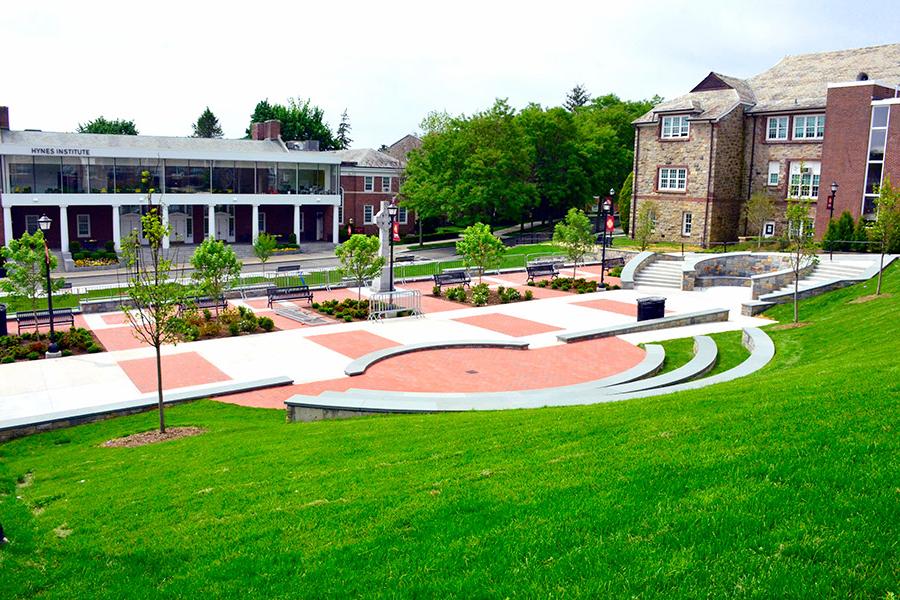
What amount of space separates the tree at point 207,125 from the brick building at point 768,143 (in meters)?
83.8

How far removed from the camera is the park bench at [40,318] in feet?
80.2

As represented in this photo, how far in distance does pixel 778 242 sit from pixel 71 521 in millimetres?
42461

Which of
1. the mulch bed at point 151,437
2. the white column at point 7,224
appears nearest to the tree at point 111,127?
the white column at point 7,224

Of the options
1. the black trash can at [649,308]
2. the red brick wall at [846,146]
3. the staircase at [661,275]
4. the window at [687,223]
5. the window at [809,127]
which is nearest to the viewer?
the black trash can at [649,308]

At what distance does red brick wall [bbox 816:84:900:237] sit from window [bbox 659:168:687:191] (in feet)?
28.4

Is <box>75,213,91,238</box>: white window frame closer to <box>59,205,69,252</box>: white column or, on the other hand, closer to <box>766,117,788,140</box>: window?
<box>59,205,69,252</box>: white column

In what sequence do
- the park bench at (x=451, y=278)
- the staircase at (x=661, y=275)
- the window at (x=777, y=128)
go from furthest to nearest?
the window at (x=777, y=128)
the staircase at (x=661, y=275)
the park bench at (x=451, y=278)

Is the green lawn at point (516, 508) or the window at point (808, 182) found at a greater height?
the window at point (808, 182)

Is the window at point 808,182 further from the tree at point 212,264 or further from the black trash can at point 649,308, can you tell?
the tree at point 212,264

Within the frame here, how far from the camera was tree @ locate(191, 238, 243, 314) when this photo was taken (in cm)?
2647

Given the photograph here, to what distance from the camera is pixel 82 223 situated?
5388 centimetres

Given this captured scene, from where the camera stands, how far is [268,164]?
193 feet

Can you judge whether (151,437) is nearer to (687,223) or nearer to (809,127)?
(687,223)

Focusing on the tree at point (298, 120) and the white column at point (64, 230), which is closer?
the white column at point (64, 230)
